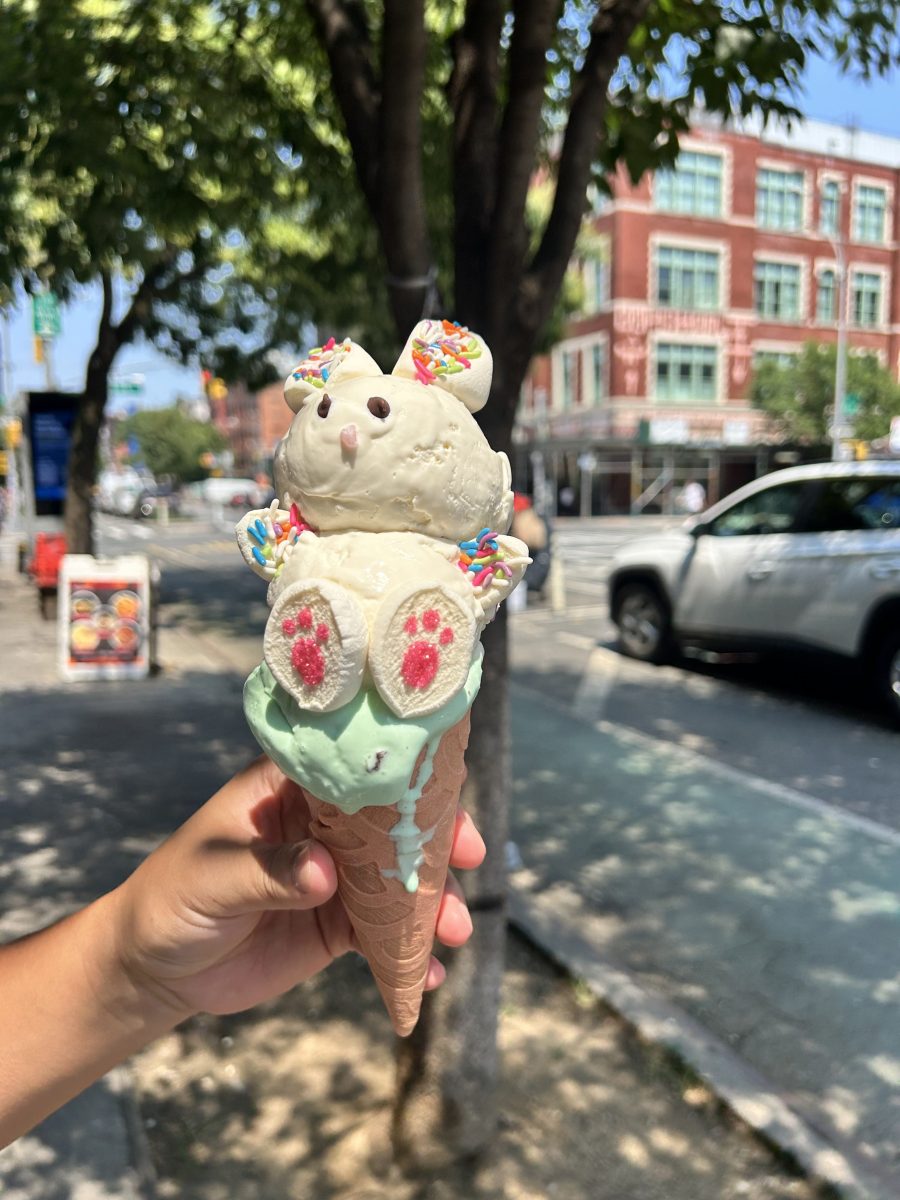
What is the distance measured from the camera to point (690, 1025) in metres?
3.54

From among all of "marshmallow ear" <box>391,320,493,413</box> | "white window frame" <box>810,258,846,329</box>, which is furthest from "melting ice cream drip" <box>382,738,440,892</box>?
"white window frame" <box>810,258,846,329</box>

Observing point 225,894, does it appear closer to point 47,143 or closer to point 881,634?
point 47,143

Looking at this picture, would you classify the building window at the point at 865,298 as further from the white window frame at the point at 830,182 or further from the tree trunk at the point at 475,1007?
the tree trunk at the point at 475,1007

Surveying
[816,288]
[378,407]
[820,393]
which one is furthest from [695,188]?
[378,407]

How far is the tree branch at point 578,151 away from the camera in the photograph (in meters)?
3.06

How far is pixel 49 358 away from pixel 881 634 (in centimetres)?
1698

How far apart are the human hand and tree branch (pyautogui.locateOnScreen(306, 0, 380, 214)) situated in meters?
2.13

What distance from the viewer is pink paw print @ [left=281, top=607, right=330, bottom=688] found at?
1.58 m

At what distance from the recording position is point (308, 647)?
5.21 ft

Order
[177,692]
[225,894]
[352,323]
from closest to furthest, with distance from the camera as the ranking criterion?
[225,894]
[177,692]
[352,323]

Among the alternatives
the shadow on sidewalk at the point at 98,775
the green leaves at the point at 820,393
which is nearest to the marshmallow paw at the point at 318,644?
the shadow on sidewalk at the point at 98,775

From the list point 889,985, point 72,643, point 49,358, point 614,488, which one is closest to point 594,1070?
point 889,985

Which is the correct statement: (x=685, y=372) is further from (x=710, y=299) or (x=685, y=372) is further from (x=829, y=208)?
(x=829, y=208)

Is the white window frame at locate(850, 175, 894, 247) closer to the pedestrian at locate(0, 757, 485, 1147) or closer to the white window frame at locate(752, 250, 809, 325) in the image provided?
the white window frame at locate(752, 250, 809, 325)
